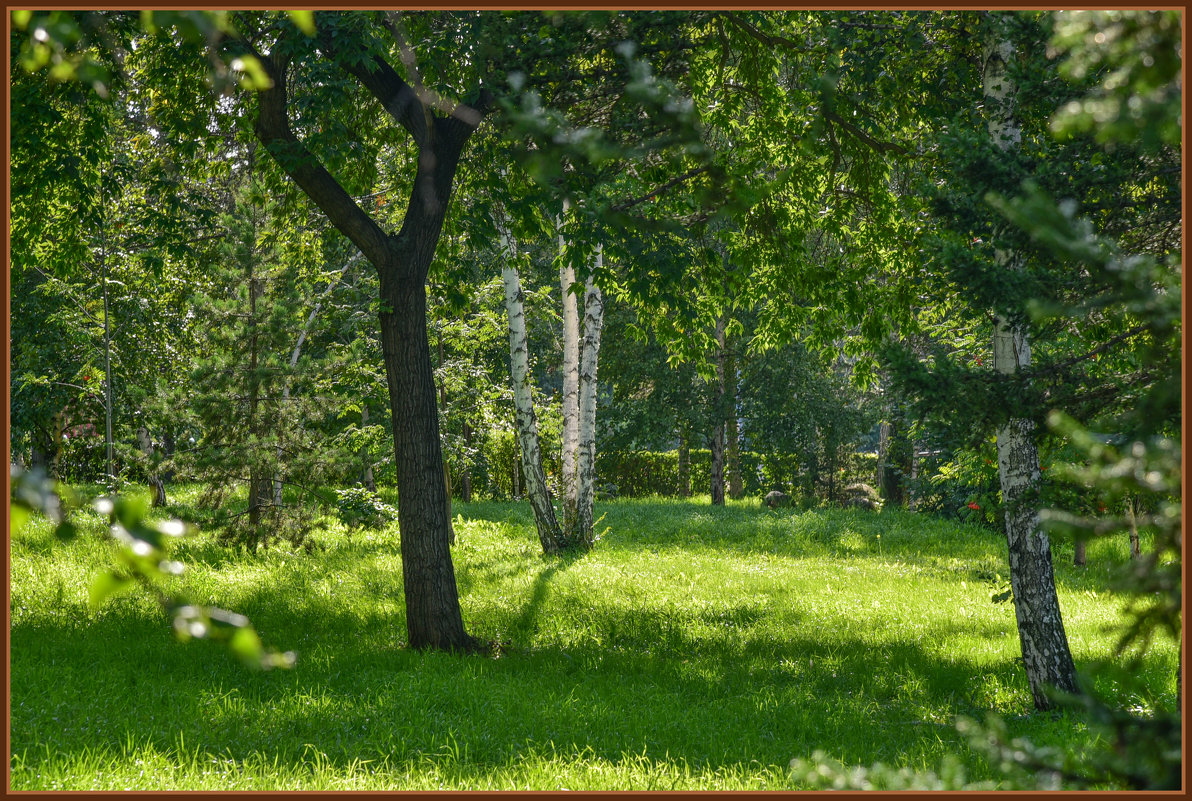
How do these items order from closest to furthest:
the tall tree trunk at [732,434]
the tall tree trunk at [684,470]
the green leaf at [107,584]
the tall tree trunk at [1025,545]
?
1. the green leaf at [107,584]
2. the tall tree trunk at [1025,545]
3. the tall tree trunk at [732,434]
4. the tall tree trunk at [684,470]

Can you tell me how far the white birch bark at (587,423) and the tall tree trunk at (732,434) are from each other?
384 inches

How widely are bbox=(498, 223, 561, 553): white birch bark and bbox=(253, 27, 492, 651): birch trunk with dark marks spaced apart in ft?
16.8

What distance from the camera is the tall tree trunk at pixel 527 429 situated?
12.8 metres

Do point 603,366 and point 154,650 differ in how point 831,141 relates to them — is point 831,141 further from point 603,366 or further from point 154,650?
point 603,366

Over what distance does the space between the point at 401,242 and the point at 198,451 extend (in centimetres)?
482

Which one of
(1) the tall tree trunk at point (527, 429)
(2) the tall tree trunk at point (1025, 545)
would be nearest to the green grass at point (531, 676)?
(2) the tall tree trunk at point (1025, 545)

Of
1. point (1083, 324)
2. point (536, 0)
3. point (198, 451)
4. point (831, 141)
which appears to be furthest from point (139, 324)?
point (1083, 324)

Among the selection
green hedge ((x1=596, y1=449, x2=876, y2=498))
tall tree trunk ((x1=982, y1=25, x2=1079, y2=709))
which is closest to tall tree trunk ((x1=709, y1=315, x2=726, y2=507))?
green hedge ((x1=596, y1=449, x2=876, y2=498))

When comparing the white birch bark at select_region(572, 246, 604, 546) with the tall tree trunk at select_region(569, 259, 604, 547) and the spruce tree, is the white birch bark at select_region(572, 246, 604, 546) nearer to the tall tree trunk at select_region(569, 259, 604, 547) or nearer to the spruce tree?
the tall tree trunk at select_region(569, 259, 604, 547)

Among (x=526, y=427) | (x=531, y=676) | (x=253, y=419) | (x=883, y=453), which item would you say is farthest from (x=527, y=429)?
(x=883, y=453)

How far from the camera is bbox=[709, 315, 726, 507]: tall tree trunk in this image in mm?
22578

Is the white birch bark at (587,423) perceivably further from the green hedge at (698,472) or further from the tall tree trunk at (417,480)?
the green hedge at (698,472)

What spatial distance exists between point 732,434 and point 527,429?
13.3 m

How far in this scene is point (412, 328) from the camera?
7.43 m
